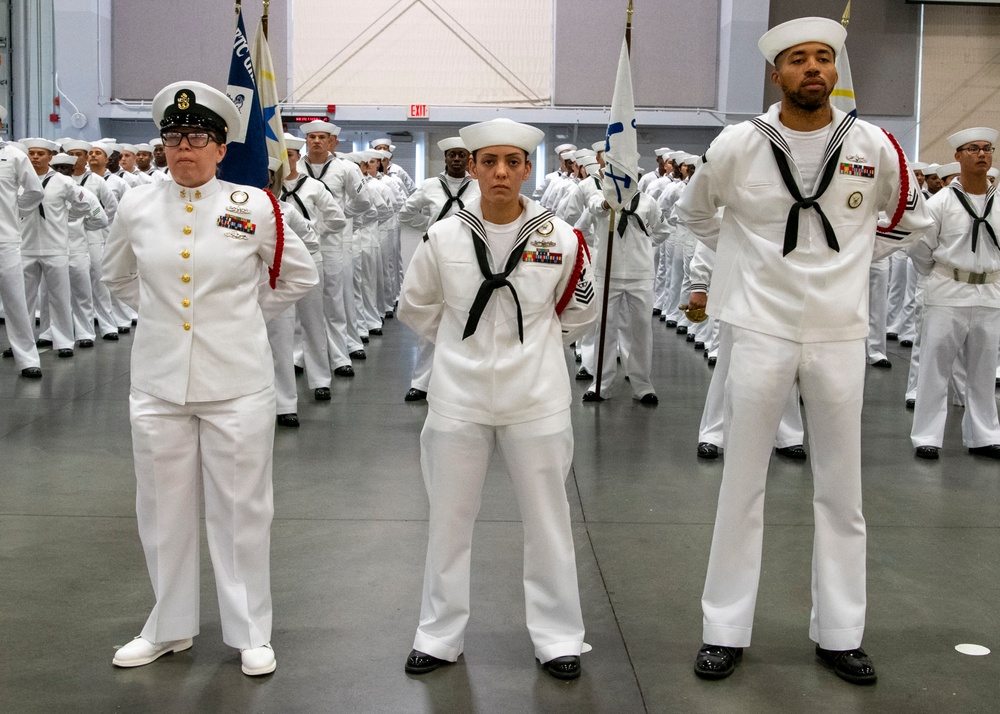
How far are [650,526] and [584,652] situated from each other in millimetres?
1829

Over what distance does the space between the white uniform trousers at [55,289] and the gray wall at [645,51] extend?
13.2m

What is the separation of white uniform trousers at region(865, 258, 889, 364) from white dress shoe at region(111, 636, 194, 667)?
9.37 meters

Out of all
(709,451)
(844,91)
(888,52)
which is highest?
(888,52)

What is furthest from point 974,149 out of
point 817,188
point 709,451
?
point 817,188

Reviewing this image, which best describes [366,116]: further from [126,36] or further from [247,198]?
[247,198]

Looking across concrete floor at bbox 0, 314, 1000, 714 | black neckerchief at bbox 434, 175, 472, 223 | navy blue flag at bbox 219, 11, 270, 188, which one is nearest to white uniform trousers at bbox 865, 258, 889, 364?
concrete floor at bbox 0, 314, 1000, 714

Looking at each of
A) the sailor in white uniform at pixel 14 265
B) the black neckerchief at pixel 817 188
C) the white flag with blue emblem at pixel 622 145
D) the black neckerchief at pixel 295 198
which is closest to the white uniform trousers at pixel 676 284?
the white flag with blue emblem at pixel 622 145

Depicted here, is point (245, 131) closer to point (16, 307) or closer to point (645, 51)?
point (16, 307)

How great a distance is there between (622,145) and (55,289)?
6.33m

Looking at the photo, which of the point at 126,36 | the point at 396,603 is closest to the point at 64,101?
the point at 126,36

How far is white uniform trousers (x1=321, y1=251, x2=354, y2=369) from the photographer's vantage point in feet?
34.2

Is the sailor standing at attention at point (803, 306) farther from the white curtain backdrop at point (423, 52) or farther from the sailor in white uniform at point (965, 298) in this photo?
the white curtain backdrop at point (423, 52)

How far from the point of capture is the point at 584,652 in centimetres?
435

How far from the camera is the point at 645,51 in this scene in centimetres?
2312
